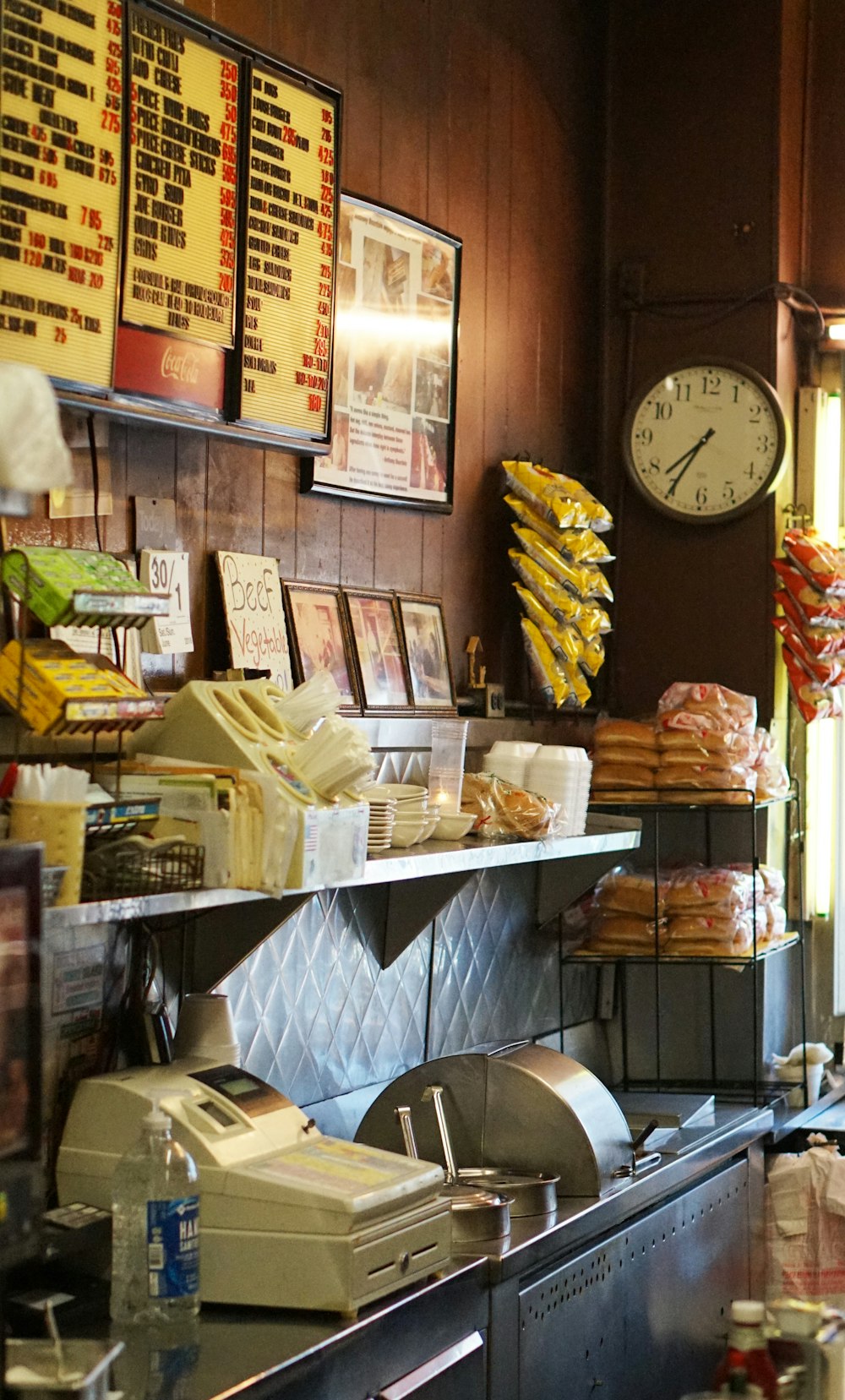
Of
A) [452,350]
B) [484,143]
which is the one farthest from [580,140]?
[452,350]

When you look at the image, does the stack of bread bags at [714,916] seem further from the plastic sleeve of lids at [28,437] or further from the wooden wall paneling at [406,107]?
the plastic sleeve of lids at [28,437]

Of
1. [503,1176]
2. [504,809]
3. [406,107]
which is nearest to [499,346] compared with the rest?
[406,107]

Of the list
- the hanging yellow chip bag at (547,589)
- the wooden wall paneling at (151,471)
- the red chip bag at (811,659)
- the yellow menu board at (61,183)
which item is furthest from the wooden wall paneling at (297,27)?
the red chip bag at (811,659)

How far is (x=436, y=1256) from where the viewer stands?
269 centimetres

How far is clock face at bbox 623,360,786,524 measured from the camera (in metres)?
4.78

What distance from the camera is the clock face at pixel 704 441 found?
15.7 ft

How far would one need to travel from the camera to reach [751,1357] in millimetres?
1918

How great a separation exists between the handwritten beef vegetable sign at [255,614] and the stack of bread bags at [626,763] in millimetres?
1367

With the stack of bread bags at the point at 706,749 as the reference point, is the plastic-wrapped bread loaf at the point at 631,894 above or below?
below

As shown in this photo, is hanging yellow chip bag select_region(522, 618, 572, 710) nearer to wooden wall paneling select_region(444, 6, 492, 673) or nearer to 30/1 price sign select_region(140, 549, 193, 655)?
wooden wall paneling select_region(444, 6, 492, 673)

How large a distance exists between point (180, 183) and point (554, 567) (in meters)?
1.71

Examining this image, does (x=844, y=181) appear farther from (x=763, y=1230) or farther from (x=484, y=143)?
(x=763, y=1230)

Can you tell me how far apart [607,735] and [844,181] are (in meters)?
1.93

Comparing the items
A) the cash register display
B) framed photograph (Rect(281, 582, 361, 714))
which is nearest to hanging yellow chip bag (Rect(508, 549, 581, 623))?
framed photograph (Rect(281, 582, 361, 714))
